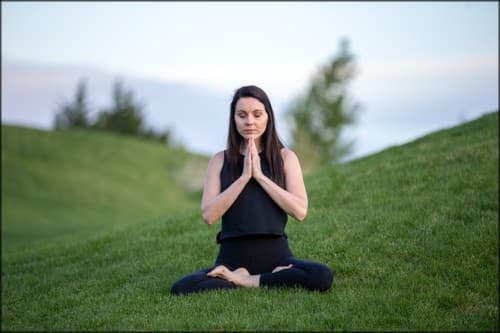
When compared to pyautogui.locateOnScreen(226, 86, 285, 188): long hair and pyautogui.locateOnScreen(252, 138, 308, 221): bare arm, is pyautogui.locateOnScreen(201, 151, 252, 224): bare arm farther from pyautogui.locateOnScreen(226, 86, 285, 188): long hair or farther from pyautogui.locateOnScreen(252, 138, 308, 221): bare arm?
pyautogui.locateOnScreen(226, 86, 285, 188): long hair

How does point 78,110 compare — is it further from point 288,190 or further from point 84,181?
point 288,190

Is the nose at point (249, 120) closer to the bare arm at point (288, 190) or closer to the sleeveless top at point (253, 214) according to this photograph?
the bare arm at point (288, 190)

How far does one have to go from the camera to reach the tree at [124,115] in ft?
277

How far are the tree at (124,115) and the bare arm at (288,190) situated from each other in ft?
260

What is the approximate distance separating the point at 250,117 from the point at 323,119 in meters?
59.7

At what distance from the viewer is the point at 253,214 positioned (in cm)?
711

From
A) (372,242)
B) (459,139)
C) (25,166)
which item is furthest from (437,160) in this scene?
(25,166)

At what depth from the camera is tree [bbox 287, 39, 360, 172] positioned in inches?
2589

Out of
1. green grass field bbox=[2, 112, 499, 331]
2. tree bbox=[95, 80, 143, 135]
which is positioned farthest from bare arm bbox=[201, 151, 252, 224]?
tree bbox=[95, 80, 143, 135]

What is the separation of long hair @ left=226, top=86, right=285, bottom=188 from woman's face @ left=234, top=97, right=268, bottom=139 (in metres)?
0.06

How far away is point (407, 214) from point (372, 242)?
1485mm

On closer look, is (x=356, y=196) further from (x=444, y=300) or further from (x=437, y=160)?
(x=444, y=300)

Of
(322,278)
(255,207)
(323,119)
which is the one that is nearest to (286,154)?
(255,207)

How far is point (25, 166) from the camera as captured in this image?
4209 cm
